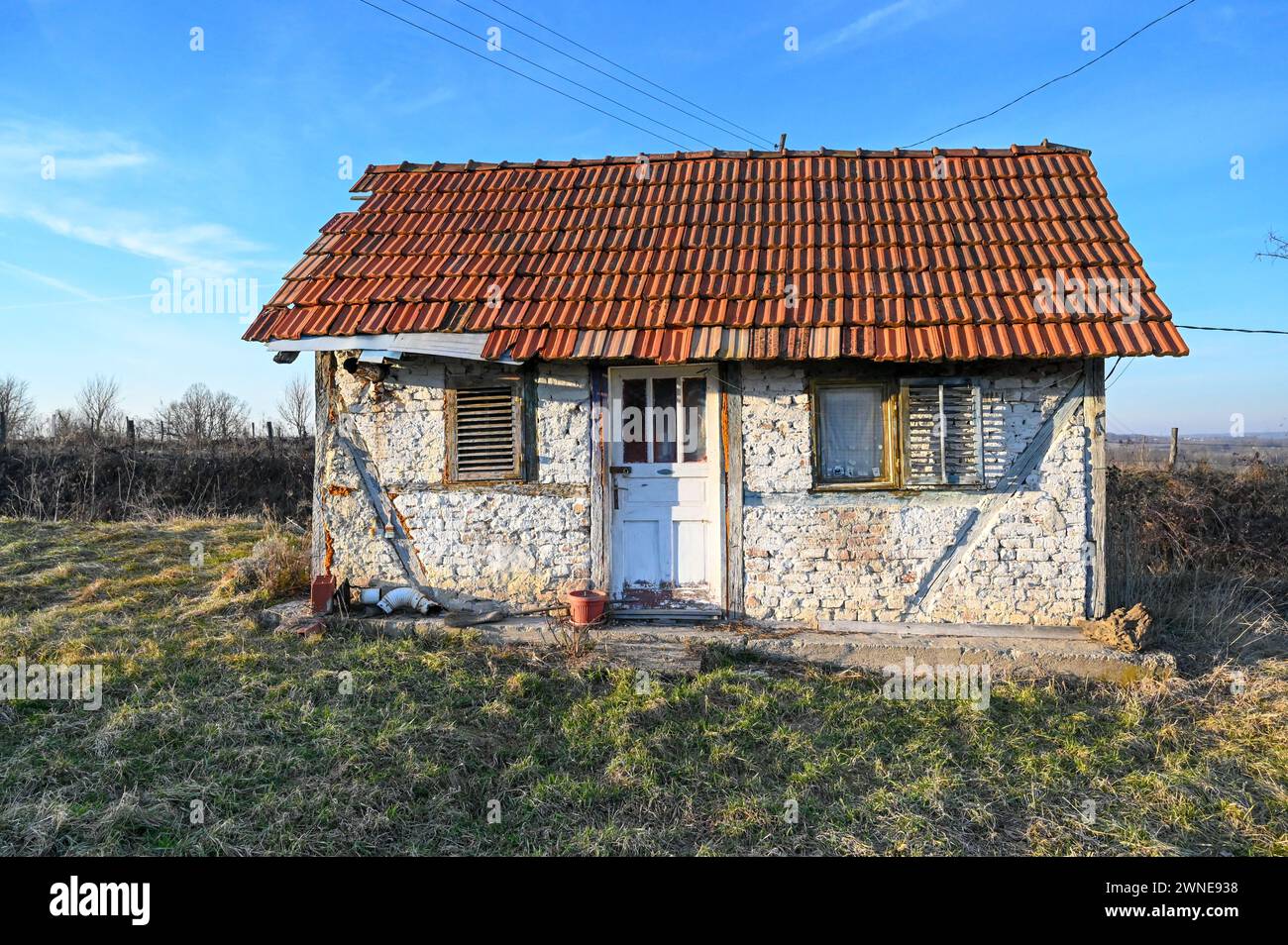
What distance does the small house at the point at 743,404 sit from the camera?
5969 millimetres

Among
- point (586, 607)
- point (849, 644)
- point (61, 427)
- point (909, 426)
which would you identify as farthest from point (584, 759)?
point (61, 427)

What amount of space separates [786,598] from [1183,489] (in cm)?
772

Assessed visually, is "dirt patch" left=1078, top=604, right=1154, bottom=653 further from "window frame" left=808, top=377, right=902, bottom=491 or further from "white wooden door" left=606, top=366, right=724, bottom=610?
"white wooden door" left=606, top=366, right=724, bottom=610

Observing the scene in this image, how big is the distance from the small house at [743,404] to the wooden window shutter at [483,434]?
21mm

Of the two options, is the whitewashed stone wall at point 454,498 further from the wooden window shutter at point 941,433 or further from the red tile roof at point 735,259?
the wooden window shutter at point 941,433

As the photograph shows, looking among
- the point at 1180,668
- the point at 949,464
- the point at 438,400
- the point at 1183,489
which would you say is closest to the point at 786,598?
the point at 949,464

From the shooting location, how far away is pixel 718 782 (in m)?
4.16

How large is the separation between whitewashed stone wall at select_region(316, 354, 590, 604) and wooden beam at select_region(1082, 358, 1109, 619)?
14.0 feet

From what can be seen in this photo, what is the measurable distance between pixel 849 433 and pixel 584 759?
3569mm

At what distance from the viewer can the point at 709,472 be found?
6.37m

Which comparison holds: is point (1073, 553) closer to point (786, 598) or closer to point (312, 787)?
point (786, 598)

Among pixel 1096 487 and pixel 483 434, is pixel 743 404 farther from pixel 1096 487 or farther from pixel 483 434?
pixel 1096 487

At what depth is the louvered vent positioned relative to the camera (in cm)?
649

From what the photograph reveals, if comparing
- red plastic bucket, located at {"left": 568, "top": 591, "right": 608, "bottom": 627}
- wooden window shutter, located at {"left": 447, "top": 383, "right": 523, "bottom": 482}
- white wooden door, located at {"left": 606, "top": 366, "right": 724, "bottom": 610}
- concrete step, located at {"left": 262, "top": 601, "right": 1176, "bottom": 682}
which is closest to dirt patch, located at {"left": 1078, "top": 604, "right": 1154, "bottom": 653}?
concrete step, located at {"left": 262, "top": 601, "right": 1176, "bottom": 682}
